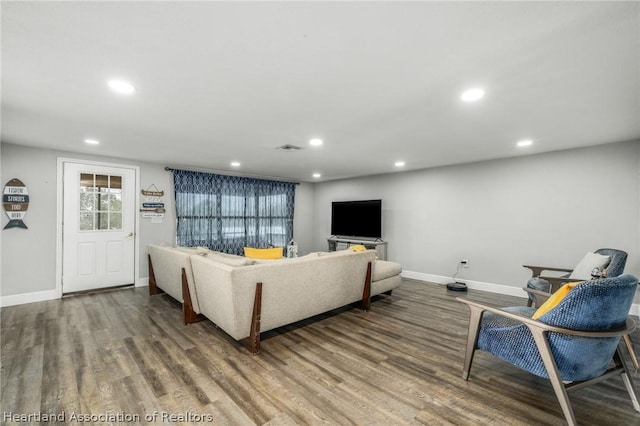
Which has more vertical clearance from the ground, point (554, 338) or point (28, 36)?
point (28, 36)

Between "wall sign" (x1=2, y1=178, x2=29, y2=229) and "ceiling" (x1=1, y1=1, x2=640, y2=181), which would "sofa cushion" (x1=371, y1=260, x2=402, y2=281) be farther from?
"wall sign" (x1=2, y1=178, x2=29, y2=229)

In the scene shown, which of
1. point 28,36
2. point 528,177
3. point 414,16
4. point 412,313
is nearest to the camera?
point 414,16

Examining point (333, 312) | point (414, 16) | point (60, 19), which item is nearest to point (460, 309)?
point (333, 312)

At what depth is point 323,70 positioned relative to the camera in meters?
1.87

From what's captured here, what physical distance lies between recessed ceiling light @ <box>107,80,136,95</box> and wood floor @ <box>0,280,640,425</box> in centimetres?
225

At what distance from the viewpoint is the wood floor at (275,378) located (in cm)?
179

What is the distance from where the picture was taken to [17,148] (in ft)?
13.0

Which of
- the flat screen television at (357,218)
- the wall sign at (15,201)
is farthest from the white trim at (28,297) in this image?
the flat screen television at (357,218)

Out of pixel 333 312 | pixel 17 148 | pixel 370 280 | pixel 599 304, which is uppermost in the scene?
pixel 17 148

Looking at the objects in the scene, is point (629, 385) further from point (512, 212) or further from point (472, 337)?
point (512, 212)

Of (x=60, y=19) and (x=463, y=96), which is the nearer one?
(x=60, y=19)

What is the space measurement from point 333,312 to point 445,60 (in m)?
3.12

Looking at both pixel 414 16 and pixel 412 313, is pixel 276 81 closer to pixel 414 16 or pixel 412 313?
pixel 414 16

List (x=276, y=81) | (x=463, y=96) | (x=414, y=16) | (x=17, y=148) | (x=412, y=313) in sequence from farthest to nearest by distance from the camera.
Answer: (x=17, y=148)
(x=412, y=313)
(x=463, y=96)
(x=276, y=81)
(x=414, y=16)
